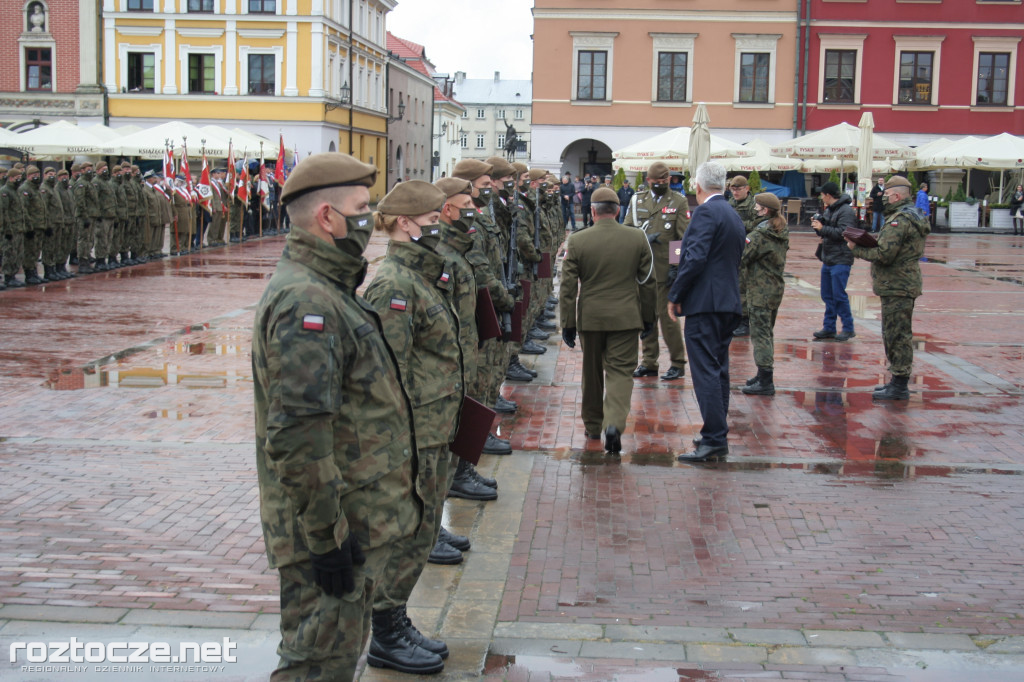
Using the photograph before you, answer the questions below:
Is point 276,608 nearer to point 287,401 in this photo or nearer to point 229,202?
point 287,401

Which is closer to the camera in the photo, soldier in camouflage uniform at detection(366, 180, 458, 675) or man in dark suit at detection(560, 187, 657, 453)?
soldier in camouflage uniform at detection(366, 180, 458, 675)

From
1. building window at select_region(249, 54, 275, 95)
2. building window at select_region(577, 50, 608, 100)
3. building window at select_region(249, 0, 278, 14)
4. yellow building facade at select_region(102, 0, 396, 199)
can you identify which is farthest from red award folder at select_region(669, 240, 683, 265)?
building window at select_region(249, 0, 278, 14)

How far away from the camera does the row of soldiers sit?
705 inches

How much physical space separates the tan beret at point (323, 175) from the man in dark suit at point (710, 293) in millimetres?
4760

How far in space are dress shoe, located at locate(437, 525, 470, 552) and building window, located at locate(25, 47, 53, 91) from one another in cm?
4806

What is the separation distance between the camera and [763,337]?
1021 cm

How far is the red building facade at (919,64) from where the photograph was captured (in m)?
41.8

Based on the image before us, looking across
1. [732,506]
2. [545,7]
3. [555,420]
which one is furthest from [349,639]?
[545,7]

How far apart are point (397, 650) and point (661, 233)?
751 cm

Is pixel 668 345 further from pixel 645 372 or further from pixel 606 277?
pixel 606 277

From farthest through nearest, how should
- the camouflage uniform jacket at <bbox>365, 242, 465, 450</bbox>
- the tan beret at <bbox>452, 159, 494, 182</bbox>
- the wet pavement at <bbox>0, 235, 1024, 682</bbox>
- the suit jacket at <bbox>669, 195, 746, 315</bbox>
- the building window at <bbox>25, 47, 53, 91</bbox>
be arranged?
the building window at <bbox>25, 47, 53, 91</bbox>, the suit jacket at <bbox>669, 195, 746, 315</bbox>, the tan beret at <bbox>452, 159, 494, 182</bbox>, the wet pavement at <bbox>0, 235, 1024, 682</bbox>, the camouflage uniform jacket at <bbox>365, 242, 465, 450</bbox>

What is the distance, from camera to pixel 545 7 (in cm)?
4219

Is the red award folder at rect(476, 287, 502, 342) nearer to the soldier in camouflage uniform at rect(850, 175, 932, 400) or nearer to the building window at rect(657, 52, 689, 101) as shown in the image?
the soldier in camouflage uniform at rect(850, 175, 932, 400)

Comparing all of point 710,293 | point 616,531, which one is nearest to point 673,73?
point 710,293
